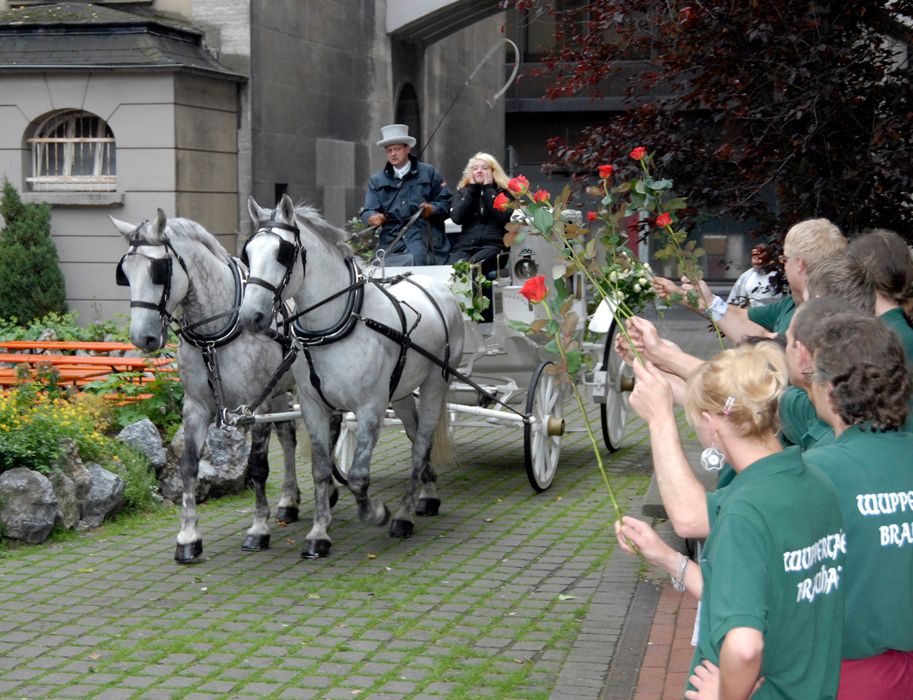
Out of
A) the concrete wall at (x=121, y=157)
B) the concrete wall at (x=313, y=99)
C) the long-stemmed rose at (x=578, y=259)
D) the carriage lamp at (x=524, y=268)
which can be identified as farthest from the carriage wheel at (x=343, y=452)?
the concrete wall at (x=313, y=99)

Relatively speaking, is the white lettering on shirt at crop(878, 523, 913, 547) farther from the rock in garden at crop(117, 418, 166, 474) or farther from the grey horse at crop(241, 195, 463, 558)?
the rock in garden at crop(117, 418, 166, 474)

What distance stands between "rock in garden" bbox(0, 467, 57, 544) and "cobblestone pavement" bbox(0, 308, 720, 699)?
0.48 ft

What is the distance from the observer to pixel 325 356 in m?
7.62

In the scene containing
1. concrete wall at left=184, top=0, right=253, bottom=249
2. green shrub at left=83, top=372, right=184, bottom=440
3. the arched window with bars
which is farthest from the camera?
concrete wall at left=184, top=0, right=253, bottom=249

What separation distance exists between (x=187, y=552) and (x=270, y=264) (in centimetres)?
174

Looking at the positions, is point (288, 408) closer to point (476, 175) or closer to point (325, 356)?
point (325, 356)

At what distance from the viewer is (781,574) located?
9.07 ft

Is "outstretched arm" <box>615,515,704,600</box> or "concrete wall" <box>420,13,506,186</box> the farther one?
"concrete wall" <box>420,13,506,186</box>

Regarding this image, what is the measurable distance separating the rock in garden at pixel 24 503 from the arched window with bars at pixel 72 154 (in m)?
9.02

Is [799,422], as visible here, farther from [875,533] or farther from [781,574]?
[781,574]

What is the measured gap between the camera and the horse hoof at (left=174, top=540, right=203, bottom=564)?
7.49 metres

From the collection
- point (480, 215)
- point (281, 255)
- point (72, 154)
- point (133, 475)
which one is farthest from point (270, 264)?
point (72, 154)

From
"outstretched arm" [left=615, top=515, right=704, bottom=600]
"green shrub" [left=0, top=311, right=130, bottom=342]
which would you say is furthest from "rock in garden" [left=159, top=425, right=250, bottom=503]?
"outstretched arm" [left=615, top=515, right=704, bottom=600]

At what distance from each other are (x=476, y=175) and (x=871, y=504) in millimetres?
6856
